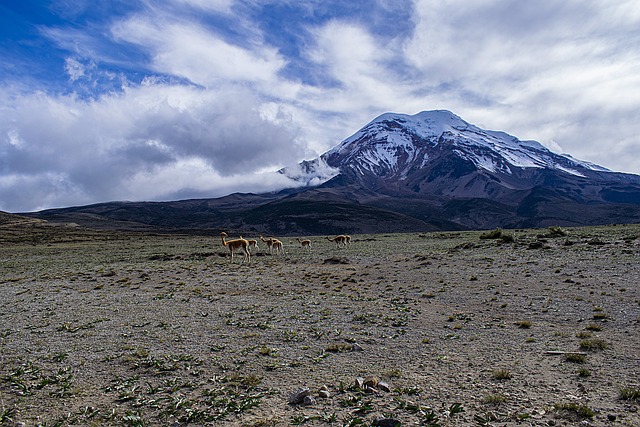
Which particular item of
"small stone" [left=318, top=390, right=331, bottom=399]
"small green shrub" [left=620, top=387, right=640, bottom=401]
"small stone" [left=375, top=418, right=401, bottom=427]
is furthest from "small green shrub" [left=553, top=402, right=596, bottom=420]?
"small stone" [left=318, top=390, right=331, bottom=399]

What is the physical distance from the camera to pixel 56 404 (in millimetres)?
7973

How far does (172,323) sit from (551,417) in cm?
1173

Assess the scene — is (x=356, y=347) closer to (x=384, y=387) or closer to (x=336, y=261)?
(x=384, y=387)

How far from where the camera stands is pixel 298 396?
790cm

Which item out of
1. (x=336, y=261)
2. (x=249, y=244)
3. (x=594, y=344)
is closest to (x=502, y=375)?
(x=594, y=344)

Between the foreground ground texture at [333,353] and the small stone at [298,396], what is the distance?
0.09 meters

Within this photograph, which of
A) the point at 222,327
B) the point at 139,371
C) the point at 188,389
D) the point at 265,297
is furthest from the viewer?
the point at 265,297

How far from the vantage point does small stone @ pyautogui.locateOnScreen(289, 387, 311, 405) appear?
309 inches

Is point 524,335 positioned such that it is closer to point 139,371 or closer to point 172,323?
point 139,371

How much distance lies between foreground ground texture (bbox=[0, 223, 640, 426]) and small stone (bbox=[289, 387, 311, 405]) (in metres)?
0.09

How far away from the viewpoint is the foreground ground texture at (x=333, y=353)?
24.3 ft

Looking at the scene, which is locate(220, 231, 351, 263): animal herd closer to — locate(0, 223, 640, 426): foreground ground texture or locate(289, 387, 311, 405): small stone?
locate(0, 223, 640, 426): foreground ground texture

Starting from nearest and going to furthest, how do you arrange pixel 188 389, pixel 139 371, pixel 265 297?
pixel 188 389 < pixel 139 371 < pixel 265 297

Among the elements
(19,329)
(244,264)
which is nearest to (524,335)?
(19,329)
